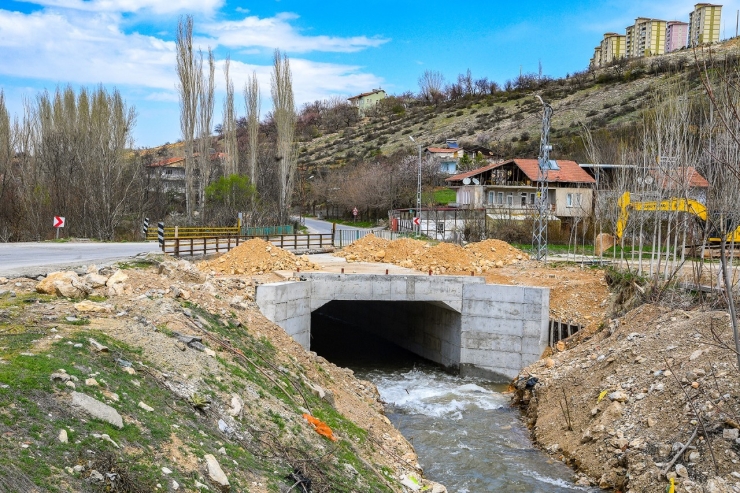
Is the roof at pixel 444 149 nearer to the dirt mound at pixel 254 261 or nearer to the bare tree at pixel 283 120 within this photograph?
the bare tree at pixel 283 120

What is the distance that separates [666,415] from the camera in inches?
480

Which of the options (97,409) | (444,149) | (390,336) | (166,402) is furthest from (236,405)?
(444,149)

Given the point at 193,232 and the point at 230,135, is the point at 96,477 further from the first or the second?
the point at 230,135

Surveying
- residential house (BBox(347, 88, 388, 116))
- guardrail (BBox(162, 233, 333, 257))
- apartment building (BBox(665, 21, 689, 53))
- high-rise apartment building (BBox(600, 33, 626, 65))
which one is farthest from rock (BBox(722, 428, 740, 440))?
high-rise apartment building (BBox(600, 33, 626, 65))

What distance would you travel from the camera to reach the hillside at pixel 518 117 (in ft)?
236

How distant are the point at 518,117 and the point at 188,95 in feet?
178

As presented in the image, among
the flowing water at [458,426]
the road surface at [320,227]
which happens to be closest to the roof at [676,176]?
the flowing water at [458,426]

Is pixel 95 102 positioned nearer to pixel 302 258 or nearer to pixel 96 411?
pixel 302 258

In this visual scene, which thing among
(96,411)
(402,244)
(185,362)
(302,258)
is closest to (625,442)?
(185,362)

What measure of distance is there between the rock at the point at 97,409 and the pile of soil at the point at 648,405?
25.2 feet

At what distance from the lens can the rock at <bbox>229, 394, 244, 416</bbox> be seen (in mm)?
9434

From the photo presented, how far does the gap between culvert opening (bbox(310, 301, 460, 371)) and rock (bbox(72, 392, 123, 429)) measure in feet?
48.6

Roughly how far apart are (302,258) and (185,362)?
13.4m

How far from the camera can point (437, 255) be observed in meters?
24.3
